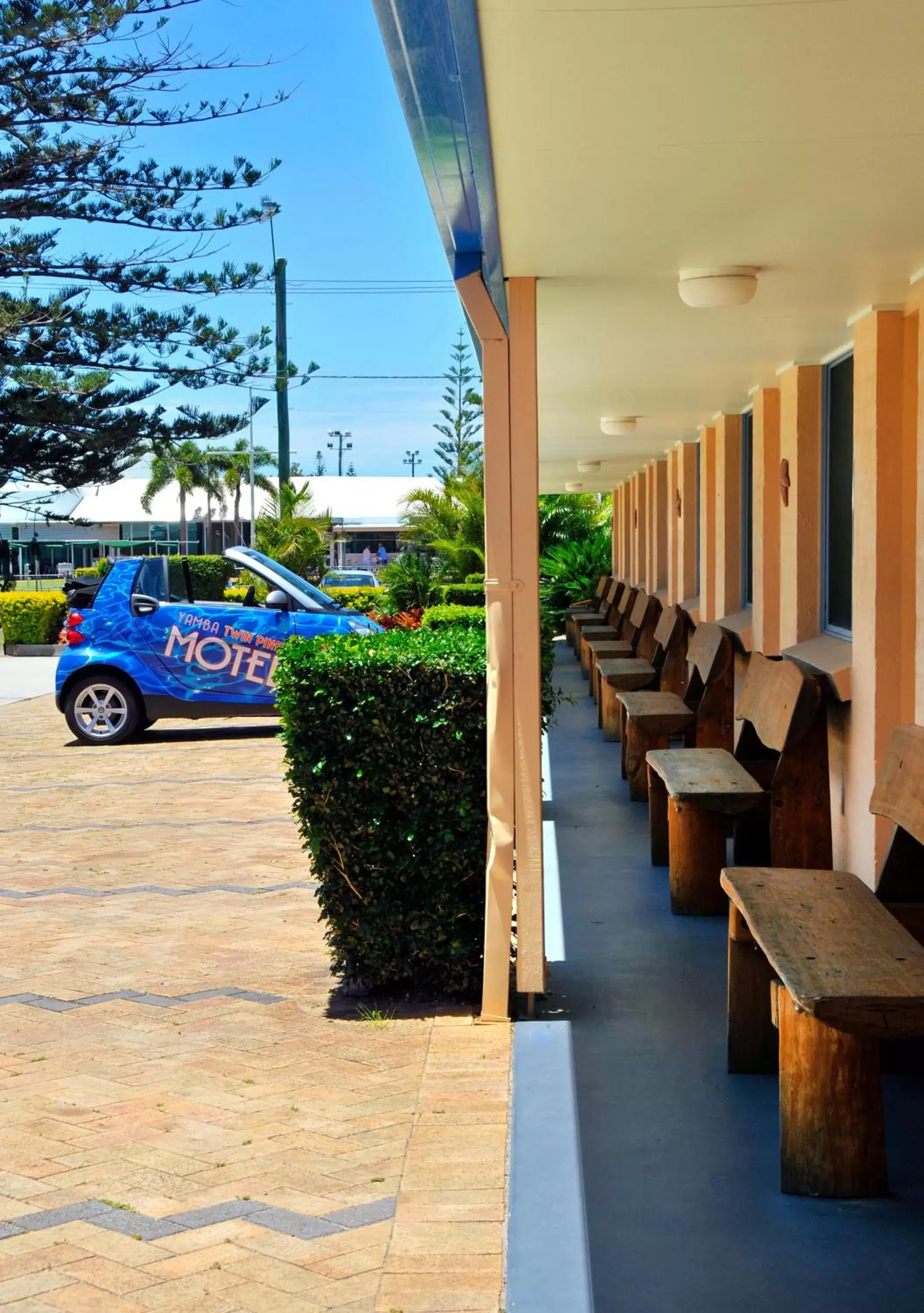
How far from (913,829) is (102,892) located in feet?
14.4

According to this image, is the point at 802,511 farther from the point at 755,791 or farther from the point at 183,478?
the point at 183,478

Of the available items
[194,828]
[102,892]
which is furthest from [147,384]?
[102,892]

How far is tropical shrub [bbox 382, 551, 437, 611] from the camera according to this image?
65.3ft

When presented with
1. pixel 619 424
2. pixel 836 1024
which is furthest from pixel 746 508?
pixel 836 1024

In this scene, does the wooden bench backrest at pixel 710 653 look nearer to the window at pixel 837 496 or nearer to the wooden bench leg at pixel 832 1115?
the window at pixel 837 496

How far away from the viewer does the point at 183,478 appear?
62.6m

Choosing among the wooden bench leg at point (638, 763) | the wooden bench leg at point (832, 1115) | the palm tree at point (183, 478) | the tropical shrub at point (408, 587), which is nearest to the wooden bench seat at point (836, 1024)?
the wooden bench leg at point (832, 1115)

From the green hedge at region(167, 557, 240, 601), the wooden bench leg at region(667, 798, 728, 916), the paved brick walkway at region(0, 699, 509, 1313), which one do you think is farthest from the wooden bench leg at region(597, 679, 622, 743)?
the green hedge at region(167, 557, 240, 601)

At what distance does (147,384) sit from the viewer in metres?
23.1

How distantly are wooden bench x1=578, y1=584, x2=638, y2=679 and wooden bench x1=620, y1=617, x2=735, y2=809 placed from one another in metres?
4.90

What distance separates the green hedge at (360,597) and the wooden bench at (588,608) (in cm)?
275

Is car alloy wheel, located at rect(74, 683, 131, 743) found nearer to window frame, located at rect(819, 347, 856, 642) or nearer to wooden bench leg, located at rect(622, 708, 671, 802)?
wooden bench leg, located at rect(622, 708, 671, 802)

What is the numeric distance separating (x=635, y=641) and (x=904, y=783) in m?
9.44

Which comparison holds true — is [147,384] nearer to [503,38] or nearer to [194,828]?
[194,828]
